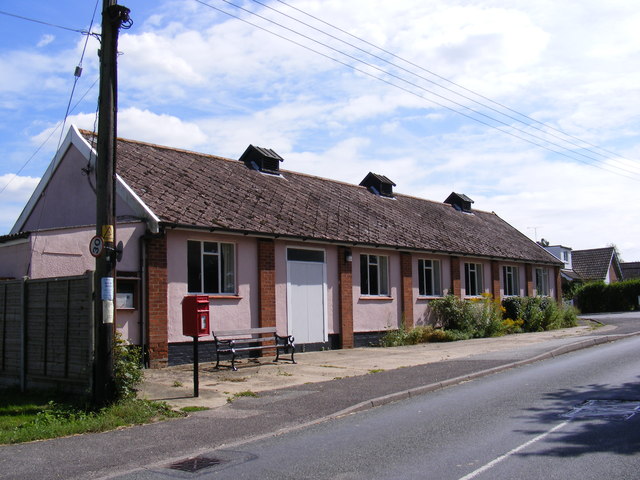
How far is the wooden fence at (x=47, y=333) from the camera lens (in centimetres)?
1033

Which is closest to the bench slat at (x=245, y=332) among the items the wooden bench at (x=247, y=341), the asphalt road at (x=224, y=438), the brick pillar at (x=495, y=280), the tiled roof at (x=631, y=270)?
the wooden bench at (x=247, y=341)

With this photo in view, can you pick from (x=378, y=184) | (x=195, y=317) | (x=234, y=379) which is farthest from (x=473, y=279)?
(x=195, y=317)

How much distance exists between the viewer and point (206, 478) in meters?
6.23

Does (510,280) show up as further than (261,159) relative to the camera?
Yes

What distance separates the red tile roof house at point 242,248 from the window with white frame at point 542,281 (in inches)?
270

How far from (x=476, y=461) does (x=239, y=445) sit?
2760 millimetres

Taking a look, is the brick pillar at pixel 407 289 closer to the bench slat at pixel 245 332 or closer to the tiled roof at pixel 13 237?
the bench slat at pixel 245 332

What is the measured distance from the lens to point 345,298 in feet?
63.1

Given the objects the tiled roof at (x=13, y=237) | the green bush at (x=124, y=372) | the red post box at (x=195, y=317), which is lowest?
the green bush at (x=124, y=372)

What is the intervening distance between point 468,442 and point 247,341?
8.50 m

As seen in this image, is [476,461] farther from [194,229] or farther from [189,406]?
[194,229]

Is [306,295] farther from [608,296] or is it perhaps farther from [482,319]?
[608,296]

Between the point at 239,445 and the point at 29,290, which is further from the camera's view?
the point at 29,290

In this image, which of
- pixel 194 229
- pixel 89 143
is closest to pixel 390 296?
pixel 194 229
